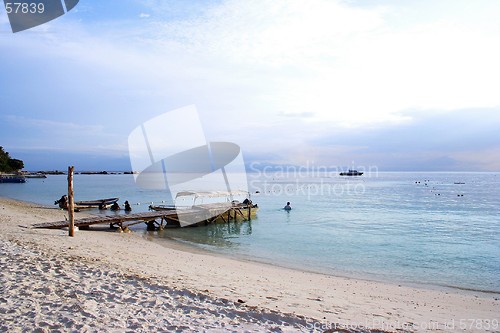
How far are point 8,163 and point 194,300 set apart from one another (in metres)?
128

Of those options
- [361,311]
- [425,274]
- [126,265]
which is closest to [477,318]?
[361,311]

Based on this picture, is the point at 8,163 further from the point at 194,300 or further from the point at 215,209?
the point at 194,300

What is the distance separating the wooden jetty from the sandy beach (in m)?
9.75

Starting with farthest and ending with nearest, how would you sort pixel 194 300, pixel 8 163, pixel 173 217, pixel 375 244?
pixel 8 163 → pixel 173 217 → pixel 375 244 → pixel 194 300

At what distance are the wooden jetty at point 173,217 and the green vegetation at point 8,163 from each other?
10049cm

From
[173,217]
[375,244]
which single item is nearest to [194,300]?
[375,244]

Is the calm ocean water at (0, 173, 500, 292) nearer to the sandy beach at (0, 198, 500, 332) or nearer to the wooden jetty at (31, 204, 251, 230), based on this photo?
the wooden jetty at (31, 204, 251, 230)

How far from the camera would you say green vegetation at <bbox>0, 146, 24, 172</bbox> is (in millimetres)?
104431

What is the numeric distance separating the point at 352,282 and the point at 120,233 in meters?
14.2

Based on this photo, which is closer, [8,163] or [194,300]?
[194,300]

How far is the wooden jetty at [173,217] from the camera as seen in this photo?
21062 millimetres

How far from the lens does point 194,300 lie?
6762mm

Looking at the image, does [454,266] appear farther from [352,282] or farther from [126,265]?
[126,265]

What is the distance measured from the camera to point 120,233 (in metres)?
20.8
